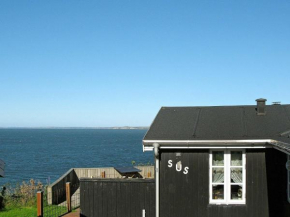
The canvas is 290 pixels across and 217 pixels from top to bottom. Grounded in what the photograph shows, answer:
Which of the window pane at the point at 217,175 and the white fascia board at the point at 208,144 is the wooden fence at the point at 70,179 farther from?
the window pane at the point at 217,175

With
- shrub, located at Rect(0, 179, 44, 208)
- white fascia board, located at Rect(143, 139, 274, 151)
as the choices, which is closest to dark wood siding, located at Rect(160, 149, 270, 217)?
white fascia board, located at Rect(143, 139, 274, 151)

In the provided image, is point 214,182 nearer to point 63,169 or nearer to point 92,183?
point 92,183

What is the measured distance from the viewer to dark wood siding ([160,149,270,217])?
10586mm

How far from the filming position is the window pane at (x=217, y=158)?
10.7 metres

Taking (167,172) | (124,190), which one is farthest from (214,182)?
(124,190)

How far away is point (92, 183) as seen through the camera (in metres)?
11.7

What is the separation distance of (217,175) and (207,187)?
1.44 ft

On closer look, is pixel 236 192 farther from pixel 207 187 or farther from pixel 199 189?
pixel 199 189

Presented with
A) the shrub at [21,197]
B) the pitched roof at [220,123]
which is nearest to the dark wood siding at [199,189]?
the pitched roof at [220,123]

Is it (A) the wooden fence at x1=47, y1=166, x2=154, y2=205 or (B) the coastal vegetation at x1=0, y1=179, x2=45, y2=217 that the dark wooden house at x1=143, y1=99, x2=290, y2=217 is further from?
(A) the wooden fence at x1=47, y1=166, x2=154, y2=205

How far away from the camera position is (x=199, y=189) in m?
10.8

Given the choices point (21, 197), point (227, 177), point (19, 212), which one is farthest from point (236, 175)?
point (21, 197)

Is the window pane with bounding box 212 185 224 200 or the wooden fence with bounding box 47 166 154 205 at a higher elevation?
the window pane with bounding box 212 185 224 200

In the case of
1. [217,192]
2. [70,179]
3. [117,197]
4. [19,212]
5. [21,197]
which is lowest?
[19,212]
